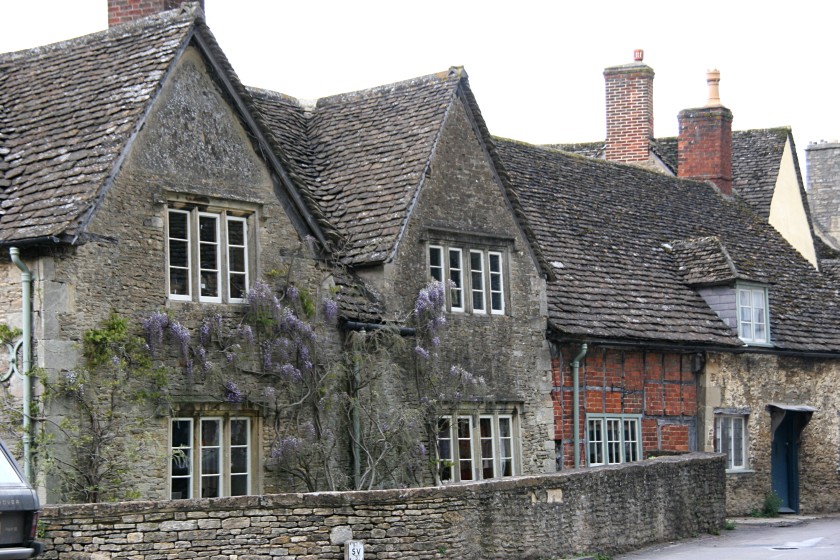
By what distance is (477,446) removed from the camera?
2155 centimetres

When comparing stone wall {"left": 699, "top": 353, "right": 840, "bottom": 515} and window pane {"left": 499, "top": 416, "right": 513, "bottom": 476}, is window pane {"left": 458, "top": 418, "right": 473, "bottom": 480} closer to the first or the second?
window pane {"left": 499, "top": 416, "right": 513, "bottom": 476}

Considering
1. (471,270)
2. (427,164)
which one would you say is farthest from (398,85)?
(471,270)

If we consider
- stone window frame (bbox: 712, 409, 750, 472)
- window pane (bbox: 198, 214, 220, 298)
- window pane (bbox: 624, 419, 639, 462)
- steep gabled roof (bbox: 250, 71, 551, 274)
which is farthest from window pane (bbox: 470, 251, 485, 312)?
stone window frame (bbox: 712, 409, 750, 472)

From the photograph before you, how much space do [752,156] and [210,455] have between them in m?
22.4

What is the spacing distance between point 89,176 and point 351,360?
14.9 feet

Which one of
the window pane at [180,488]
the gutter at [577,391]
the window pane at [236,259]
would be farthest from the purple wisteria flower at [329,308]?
the gutter at [577,391]

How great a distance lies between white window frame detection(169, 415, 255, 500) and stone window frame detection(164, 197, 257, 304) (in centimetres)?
152

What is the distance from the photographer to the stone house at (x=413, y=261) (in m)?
17.3

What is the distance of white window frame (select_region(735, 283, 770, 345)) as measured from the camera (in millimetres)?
→ 27828

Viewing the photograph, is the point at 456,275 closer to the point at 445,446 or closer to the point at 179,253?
the point at 445,446

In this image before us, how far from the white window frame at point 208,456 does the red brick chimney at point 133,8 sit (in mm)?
6334

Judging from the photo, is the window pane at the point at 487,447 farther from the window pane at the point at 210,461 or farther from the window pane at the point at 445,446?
the window pane at the point at 210,461

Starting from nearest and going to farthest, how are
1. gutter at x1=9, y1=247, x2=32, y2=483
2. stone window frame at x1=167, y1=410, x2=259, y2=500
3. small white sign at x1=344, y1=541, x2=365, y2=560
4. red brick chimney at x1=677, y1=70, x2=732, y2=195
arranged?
small white sign at x1=344, y1=541, x2=365, y2=560 → gutter at x1=9, y1=247, x2=32, y2=483 → stone window frame at x1=167, y1=410, x2=259, y2=500 → red brick chimney at x1=677, y1=70, x2=732, y2=195

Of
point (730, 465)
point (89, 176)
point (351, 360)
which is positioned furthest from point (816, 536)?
point (89, 176)
